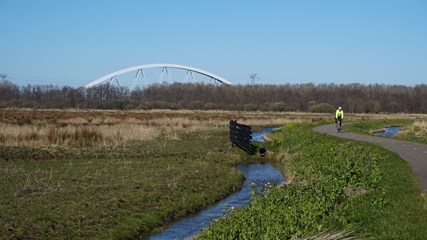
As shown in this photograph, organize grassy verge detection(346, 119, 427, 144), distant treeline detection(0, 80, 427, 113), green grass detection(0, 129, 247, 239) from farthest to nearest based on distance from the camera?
1. distant treeline detection(0, 80, 427, 113)
2. grassy verge detection(346, 119, 427, 144)
3. green grass detection(0, 129, 247, 239)

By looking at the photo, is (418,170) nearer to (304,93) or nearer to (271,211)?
(271,211)

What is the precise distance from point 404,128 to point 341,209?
3538 cm

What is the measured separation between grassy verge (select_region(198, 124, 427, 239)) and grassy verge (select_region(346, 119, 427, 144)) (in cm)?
1281

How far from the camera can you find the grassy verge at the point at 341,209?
879cm

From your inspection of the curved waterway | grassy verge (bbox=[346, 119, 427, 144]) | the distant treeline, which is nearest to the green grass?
the curved waterway

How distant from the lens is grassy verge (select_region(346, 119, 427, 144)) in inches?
1213

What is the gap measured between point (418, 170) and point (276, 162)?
10.8 m

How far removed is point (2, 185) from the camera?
1413 centimetres

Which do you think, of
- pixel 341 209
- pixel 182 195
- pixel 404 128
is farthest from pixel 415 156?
pixel 404 128

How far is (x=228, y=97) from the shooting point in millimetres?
135250

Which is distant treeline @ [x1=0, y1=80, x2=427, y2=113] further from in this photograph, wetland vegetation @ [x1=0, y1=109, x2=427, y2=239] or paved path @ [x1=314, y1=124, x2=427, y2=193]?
wetland vegetation @ [x1=0, y1=109, x2=427, y2=239]

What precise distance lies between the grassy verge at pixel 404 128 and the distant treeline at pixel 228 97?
5337 cm

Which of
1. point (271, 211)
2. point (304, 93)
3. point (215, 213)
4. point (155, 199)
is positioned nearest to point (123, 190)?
point (155, 199)

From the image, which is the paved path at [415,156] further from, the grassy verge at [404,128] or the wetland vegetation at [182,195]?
the grassy verge at [404,128]
